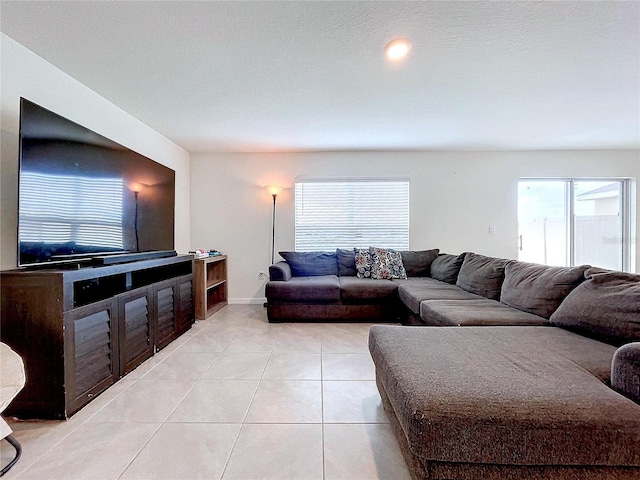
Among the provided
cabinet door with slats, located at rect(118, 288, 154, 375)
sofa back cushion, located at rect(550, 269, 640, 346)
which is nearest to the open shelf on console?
cabinet door with slats, located at rect(118, 288, 154, 375)

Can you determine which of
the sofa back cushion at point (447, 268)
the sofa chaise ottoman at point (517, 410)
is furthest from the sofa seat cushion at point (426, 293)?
the sofa chaise ottoman at point (517, 410)

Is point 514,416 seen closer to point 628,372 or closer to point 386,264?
point 628,372

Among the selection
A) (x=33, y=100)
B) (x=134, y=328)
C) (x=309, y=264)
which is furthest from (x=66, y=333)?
(x=309, y=264)

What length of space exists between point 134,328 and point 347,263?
8.39 ft

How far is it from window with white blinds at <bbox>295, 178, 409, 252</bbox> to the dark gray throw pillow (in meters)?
0.36

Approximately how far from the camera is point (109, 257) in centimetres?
210

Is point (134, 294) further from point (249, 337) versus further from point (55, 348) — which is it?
point (249, 337)

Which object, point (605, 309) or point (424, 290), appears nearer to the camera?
point (605, 309)

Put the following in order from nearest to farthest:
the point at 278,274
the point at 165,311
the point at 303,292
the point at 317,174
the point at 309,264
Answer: the point at 165,311 < the point at 303,292 < the point at 278,274 < the point at 309,264 < the point at 317,174

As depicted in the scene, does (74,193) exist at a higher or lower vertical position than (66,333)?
higher

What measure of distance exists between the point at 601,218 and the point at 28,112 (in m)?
6.42

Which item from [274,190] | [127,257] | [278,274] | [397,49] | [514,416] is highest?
[397,49]

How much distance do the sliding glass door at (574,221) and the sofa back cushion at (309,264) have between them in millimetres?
2901

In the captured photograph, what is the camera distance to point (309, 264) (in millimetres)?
4000
